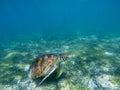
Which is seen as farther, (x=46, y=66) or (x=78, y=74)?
(x=78, y=74)

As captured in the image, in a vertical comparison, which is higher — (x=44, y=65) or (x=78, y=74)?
(x=44, y=65)

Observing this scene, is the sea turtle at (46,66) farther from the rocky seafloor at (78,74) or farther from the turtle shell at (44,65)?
the rocky seafloor at (78,74)

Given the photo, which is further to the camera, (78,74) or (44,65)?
(78,74)

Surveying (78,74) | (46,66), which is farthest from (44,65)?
(78,74)

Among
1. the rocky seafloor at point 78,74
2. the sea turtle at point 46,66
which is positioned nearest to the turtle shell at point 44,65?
the sea turtle at point 46,66

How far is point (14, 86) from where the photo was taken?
28.2 ft

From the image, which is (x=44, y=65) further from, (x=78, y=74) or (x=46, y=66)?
(x=78, y=74)

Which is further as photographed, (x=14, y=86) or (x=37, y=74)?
(x=14, y=86)

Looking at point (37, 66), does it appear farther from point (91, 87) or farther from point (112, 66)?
point (112, 66)

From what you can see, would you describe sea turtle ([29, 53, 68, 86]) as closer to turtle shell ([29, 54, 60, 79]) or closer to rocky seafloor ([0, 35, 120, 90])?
turtle shell ([29, 54, 60, 79])

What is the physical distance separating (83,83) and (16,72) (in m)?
4.53

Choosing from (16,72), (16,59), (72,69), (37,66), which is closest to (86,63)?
(72,69)

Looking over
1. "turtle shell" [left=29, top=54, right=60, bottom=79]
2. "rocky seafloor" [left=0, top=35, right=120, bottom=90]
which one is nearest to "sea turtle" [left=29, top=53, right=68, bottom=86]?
"turtle shell" [left=29, top=54, right=60, bottom=79]

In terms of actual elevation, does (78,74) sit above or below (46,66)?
below
